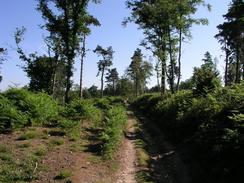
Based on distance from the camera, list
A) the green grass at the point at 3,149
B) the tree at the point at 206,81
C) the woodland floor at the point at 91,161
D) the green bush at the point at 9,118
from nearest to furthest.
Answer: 1. the woodland floor at the point at 91,161
2. the green grass at the point at 3,149
3. the green bush at the point at 9,118
4. the tree at the point at 206,81

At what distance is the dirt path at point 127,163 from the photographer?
1441cm

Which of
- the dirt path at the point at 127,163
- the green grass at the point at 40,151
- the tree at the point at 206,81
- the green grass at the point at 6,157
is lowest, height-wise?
the dirt path at the point at 127,163

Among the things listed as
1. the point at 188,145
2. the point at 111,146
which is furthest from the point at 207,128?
the point at 111,146

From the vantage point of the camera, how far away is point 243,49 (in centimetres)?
5350

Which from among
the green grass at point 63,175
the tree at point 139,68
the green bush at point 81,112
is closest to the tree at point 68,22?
the green bush at point 81,112

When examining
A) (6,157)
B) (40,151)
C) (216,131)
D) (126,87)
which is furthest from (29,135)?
(126,87)

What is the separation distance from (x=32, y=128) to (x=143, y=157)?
18.8 ft

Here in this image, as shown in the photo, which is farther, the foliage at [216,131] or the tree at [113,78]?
the tree at [113,78]

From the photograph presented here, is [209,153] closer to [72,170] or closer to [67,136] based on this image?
[72,170]

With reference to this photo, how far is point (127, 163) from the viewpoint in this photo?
1647 cm

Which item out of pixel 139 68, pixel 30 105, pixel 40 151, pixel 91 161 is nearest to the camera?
pixel 40 151

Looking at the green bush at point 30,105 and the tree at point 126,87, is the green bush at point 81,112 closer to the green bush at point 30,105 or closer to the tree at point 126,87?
the green bush at point 30,105

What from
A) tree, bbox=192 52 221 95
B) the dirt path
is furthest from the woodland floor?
tree, bbox=192 52 221 95

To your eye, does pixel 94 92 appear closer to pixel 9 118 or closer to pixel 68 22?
pixel 68 22
